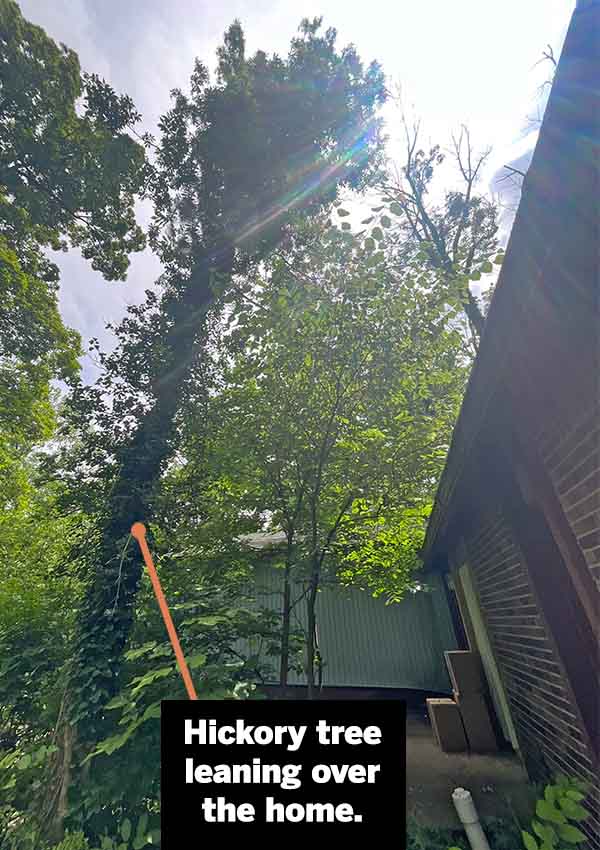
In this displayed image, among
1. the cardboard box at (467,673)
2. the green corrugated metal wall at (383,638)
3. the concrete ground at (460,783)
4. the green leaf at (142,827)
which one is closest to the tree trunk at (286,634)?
the green leaf at (142,827)

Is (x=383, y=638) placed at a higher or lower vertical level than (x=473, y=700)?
higher

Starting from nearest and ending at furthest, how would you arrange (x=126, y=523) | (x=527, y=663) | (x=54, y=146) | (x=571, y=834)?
1. (x=571, y=834)
2. (x=527, y=663)
3. (x=126, y=523)
4. (x=54, y=146)

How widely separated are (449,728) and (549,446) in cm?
460

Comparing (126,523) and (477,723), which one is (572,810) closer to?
(477,723)

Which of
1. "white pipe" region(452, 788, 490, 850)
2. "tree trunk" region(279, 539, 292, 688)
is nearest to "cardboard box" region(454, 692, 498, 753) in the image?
"white pipe" region(452, 788, 490, 850)

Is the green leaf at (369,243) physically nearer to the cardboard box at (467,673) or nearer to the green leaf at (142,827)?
the green leaf at (142,827)

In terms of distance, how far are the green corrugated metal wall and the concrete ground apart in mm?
3559

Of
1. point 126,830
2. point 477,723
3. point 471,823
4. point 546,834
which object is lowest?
point 471,823

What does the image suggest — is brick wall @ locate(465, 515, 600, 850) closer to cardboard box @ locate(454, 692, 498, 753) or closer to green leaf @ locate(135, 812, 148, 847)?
cardboard box @ locate(454, 692, 498, 753)

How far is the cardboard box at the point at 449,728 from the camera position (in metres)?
4.50

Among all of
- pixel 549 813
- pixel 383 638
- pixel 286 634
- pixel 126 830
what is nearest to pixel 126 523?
pixel 286 634

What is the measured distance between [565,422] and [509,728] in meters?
4.33

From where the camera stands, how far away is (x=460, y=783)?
3.55 metres

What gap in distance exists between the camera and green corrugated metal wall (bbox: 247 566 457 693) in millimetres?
8156
